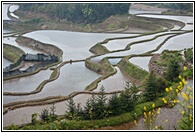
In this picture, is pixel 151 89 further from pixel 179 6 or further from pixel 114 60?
pixel 179 6

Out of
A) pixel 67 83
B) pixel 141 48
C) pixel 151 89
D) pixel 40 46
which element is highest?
pixel 40 46

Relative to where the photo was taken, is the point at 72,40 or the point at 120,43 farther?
the point at 72,40

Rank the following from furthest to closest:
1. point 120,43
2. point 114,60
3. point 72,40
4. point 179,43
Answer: point 72,40 < point 120,43 < point 179,43 < point 114,60

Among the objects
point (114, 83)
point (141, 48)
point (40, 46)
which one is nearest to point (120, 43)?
point (141, 48)

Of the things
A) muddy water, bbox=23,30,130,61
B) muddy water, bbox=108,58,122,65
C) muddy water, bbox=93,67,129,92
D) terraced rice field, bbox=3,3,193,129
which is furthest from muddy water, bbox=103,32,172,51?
muddy water, bbox=93,67,129,92

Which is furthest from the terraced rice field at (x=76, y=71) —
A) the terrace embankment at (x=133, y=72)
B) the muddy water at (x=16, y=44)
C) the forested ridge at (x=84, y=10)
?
the forested ridge at (x=84, y=10)

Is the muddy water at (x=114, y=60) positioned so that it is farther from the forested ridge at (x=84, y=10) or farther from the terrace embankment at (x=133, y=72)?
the forested ridge at (x=84, y=10)
